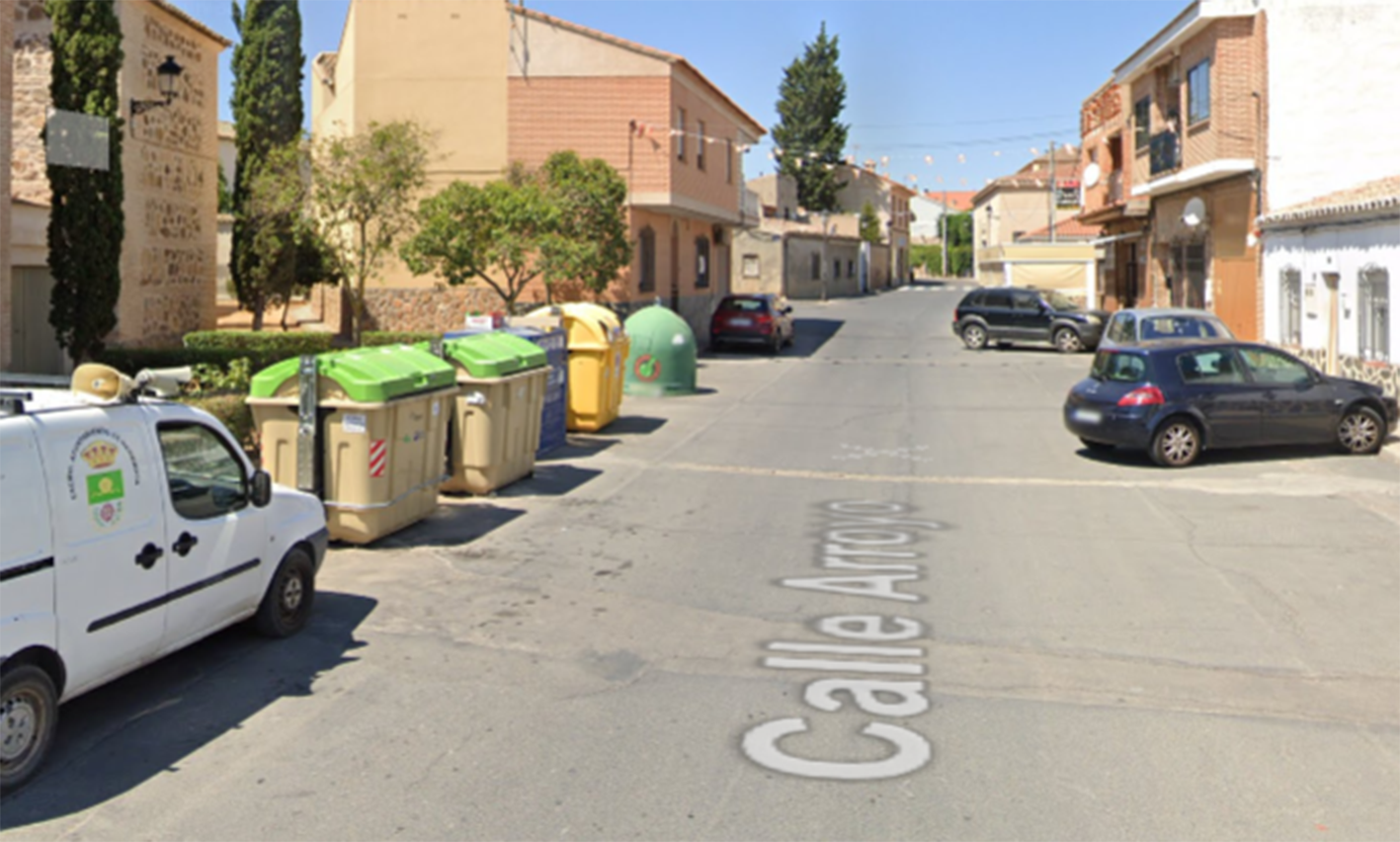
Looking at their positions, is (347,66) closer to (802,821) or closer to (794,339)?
(794,339)

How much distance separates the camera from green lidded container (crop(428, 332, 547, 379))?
512 inches

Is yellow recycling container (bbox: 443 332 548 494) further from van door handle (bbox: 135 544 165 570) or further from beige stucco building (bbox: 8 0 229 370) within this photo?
beige stucco building (bbox: 8 0 229 370)

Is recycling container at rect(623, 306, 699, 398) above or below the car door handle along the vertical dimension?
above

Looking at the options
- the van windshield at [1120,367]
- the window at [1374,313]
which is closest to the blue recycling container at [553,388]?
the van windshield at [1120,367]

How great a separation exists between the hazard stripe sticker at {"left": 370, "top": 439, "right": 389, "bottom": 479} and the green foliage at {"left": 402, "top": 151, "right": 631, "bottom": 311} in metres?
15.4

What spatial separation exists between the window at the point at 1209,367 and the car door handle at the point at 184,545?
39.0ft

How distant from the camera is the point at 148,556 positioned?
21.7 ft

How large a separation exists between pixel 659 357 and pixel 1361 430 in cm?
1138

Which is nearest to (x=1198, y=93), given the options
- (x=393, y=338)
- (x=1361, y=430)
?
(x=1361, y=430)

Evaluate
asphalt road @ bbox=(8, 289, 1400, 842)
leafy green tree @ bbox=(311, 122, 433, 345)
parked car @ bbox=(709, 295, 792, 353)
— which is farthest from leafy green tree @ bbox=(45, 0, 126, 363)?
parked car @ bbox=(709, 295, 792, 353)

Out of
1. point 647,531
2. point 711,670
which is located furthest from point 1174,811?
point 647,531

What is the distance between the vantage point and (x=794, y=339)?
3822 centimetres

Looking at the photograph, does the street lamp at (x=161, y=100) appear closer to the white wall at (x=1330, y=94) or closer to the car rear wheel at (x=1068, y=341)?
the white wall at (x=1330, y=94)

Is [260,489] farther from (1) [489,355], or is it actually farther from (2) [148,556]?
(1) [489,355]
